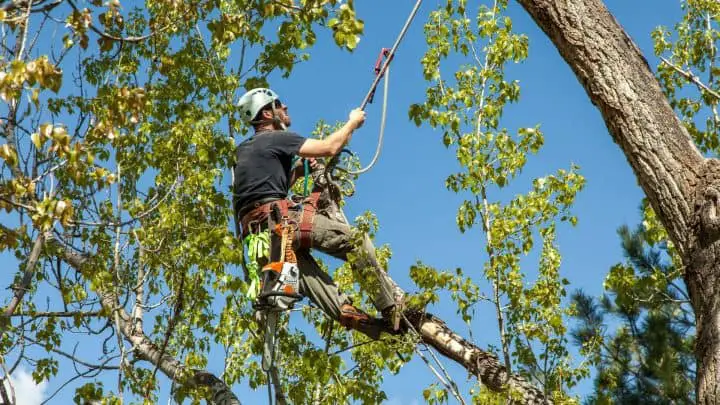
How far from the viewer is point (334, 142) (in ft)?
20.3

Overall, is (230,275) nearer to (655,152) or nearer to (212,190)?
(212,190)

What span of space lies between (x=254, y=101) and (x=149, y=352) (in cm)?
260

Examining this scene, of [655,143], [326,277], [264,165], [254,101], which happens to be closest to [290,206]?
[264,165]

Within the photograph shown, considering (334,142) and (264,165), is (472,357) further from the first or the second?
(264,165)

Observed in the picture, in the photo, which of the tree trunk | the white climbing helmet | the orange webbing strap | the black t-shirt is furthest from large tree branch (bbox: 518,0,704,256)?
the white climbing helmet

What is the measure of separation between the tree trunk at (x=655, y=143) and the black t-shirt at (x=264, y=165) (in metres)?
1.92

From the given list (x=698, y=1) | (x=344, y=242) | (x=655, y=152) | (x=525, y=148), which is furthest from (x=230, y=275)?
(x=698, y=1)

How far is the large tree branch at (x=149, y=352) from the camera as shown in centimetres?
731

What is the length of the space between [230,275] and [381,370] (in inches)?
92.4

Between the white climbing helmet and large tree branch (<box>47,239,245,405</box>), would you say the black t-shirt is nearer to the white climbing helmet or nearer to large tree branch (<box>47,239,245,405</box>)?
the white climbing helmet

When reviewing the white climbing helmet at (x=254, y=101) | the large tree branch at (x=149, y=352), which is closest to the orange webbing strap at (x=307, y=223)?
the white climbing helmet at (x=254, y=101)

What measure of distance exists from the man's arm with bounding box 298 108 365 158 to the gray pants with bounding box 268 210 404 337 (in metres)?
0.47

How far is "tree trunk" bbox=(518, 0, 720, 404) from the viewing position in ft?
15.2

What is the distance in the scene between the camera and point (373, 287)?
661 cm
